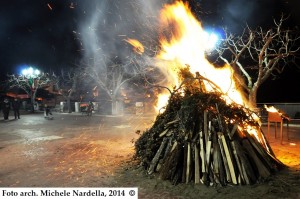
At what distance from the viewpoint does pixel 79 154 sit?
34.4ft

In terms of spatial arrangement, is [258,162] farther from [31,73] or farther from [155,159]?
[31,73]

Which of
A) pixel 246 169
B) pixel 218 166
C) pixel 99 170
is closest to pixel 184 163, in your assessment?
pixel 218 166

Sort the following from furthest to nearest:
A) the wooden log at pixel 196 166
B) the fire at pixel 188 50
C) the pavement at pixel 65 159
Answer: the fire at pixel 188 50, the pavement at pixel 65 159, the wooden log at pixel 196 166

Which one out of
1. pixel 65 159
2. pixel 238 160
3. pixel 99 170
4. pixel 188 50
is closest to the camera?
pixel 238 160

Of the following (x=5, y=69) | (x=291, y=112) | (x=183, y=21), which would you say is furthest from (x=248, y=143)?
(x=5, y=69)

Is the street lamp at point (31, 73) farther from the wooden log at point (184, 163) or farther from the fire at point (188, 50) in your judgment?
the wooden log at point (184, 163)

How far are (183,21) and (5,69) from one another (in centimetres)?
5617

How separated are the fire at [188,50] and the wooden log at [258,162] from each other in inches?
108

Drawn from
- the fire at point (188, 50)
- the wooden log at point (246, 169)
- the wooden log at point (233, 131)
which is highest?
the fire at point (188, 50)

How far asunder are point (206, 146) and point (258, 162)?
4.38 ft

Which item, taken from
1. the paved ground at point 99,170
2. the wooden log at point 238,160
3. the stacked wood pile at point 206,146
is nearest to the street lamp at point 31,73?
the paved ground at point 99,170

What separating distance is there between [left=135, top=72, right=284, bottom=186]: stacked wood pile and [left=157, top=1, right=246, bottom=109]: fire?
1.80 metres

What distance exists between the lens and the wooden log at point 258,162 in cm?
661

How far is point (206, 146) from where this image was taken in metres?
6.85
